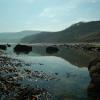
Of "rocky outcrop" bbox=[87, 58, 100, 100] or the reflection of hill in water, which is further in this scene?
the reflection of hill in water

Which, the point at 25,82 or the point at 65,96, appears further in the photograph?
the point at 25,82

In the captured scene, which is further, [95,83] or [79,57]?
[79,57]

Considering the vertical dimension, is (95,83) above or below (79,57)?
above

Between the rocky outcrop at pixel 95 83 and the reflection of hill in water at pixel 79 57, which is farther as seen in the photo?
the reflection of hill in water at pixel 79 57

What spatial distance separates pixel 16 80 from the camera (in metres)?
30.9

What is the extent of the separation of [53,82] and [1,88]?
27.2 feet

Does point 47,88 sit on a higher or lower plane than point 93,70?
lower

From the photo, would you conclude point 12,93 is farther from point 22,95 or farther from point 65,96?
point 65,96

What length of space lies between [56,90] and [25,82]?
5.12 metres

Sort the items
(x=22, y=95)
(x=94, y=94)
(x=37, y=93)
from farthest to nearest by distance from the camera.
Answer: (x=94, y=94), (x=37, y=93), (x=22, y=95)

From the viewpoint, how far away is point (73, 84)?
101 feet

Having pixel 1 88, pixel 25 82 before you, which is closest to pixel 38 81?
pixel 25 82

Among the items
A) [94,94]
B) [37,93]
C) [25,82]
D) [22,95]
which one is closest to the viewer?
[22,95]

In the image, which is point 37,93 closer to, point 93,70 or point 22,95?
point 22,95
